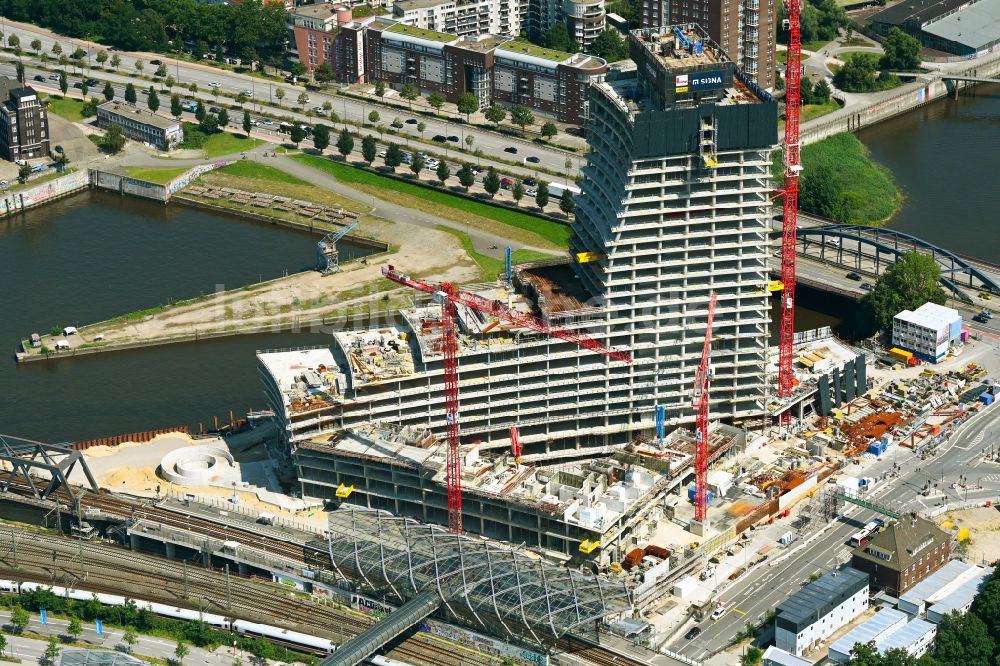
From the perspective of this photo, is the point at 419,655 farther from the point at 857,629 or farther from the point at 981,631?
the point at 981,631

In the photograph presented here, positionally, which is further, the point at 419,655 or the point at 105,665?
the point at 419,655

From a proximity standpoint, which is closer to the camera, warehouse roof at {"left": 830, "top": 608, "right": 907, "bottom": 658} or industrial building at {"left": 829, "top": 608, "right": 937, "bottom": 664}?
industrial building at {"left": 829, "top": 608, "right": 937, "bottom": 664}

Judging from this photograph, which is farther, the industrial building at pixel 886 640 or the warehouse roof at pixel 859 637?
the warehouse roof at pixel 859 637

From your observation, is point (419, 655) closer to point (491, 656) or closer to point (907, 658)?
point (491, 656)

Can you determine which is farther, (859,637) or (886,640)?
(859,637)

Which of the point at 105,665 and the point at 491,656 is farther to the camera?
the point at 491,656

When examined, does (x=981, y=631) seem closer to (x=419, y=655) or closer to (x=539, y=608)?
(x=539, y=608)

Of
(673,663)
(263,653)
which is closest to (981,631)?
(673,663)

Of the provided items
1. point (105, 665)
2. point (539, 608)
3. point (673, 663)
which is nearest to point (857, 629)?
point (673, 663)
